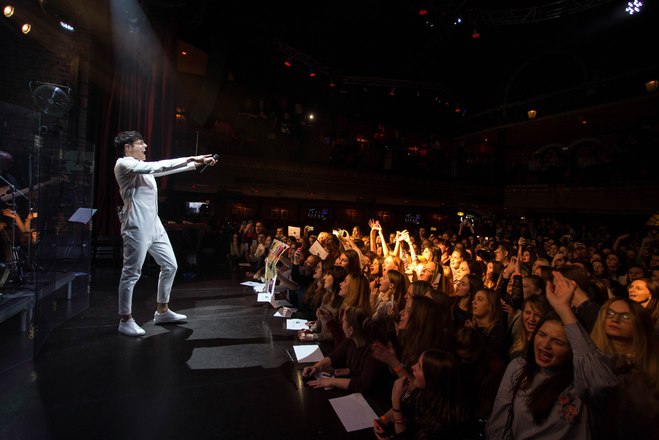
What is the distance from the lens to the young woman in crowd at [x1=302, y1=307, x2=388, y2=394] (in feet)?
8.11

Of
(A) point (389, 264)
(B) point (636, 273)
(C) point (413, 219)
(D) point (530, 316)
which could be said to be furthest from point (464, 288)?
(C) point (413, 219)

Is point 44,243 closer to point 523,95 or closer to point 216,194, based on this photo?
point 216,194

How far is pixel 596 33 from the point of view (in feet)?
41.3

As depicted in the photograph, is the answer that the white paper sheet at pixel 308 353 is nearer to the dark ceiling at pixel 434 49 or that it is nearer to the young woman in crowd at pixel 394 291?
the young woman in crowd at pixel 394 291

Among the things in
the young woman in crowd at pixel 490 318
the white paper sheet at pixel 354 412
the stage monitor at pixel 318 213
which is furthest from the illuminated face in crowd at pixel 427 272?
the stage monitor at pixel 318 213

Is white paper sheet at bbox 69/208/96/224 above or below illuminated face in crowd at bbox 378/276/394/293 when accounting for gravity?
above

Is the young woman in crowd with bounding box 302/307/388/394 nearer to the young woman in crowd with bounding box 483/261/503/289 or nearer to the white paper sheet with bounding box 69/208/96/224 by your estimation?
the young woman in crowd with bounding box 483/261/503/289

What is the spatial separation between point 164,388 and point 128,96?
182 inches

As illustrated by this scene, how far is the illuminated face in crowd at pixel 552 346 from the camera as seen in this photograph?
5.32 ft

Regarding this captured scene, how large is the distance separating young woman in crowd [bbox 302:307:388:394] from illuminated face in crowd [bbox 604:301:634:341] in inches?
55.3

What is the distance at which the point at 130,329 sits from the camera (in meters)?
3.27

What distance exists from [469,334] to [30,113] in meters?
7.31

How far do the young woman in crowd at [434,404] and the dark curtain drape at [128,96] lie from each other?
517cm

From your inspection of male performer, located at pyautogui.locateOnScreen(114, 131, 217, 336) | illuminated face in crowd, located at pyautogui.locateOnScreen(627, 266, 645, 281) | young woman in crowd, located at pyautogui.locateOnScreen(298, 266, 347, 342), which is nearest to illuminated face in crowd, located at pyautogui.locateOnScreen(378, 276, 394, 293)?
young woman in crowd, located at pyautogui.locateOnScreen(298, 266, 347, 342)
